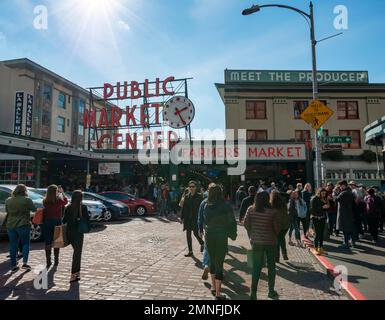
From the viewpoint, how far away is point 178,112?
26812 millimetres

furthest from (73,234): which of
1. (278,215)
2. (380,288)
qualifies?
(380,288)

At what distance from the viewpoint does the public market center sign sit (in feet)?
104

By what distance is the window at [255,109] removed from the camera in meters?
29.6

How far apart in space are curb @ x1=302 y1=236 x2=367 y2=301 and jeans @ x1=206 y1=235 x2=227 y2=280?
2.19m

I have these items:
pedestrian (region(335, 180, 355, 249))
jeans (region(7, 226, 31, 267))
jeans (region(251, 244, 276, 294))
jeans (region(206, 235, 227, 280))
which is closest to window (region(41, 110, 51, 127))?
jeans (region(7, 226, 31, 267))

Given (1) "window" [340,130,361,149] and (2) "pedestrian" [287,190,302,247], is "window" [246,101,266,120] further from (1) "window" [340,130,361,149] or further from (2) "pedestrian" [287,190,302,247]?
(2) "pedestrian" [287,190,302,247]

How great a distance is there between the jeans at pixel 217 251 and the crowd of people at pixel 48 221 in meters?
2.61

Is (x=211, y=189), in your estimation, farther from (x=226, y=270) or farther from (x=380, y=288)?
(x=380, y=288)

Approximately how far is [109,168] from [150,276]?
2211cm

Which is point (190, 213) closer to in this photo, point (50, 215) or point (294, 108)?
point (50, 215)

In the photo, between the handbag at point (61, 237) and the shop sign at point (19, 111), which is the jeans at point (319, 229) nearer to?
the handbag at point (61, 237)
